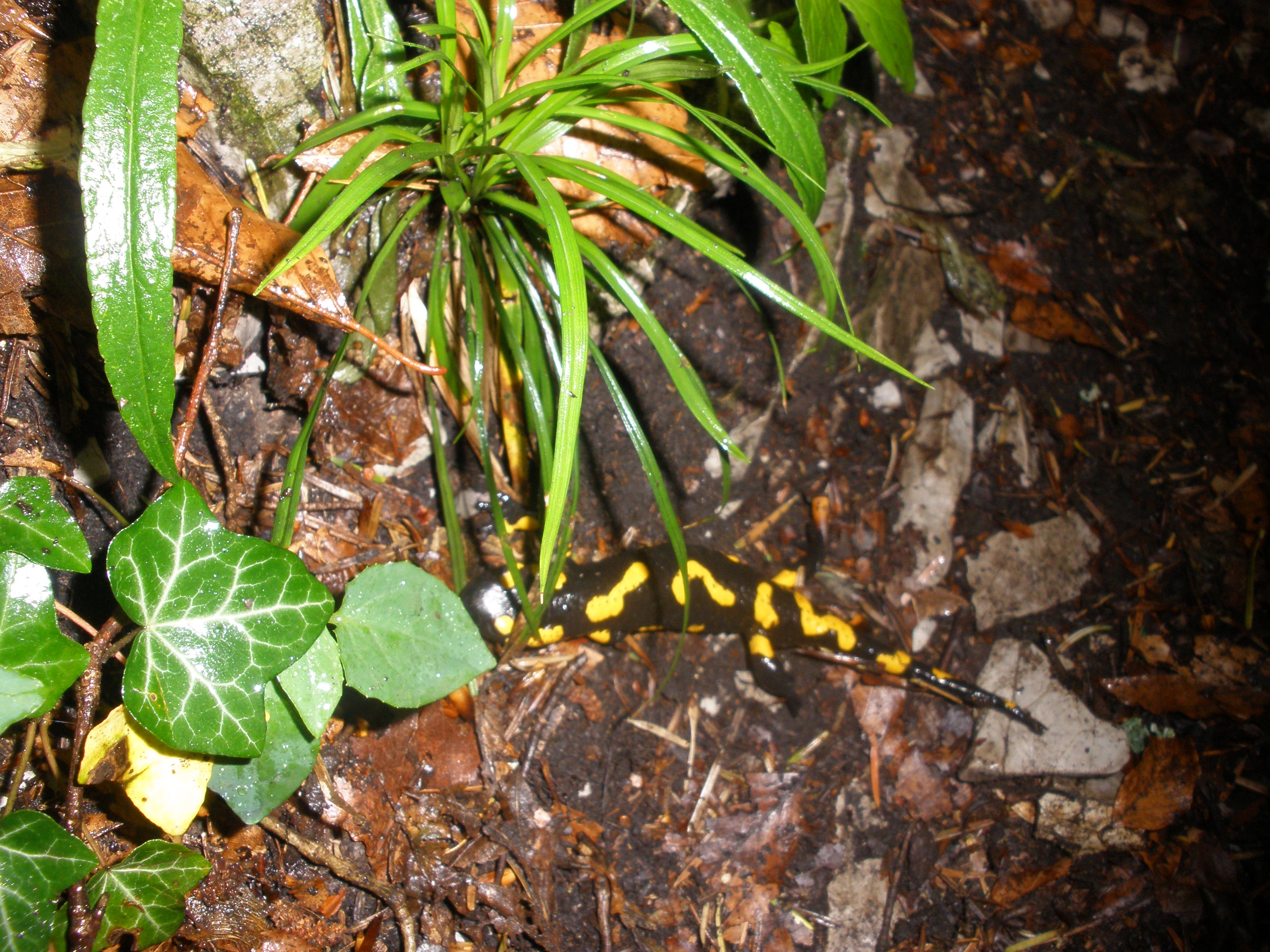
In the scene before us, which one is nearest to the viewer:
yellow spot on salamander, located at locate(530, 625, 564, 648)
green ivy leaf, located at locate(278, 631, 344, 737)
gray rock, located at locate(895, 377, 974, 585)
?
green ivy leaf, located at locate(278, 631, 344, 737)

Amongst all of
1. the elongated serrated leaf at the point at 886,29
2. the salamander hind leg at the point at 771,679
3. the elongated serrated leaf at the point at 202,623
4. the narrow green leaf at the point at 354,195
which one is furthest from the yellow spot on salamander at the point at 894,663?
the narrow green leaf at the point at 354,195

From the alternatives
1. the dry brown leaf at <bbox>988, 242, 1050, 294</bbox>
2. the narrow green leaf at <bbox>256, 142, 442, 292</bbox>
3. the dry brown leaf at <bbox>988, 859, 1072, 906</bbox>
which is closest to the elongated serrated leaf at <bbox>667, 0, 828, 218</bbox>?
the narrow green leaf at <bbox>256, 142, 442, 292</bbox>

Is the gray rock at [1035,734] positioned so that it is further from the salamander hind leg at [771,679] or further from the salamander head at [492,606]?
the salamander head at [492,606]

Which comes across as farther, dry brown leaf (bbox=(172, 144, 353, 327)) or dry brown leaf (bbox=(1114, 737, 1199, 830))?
dry brown leaf (bbox=(1114, 737, 1199, 830))

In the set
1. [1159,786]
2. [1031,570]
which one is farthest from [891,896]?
[1031,570]

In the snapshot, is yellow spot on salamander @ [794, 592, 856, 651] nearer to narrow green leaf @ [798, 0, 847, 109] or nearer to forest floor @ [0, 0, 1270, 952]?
forest floor @ [0, 0, 1270, 952]
